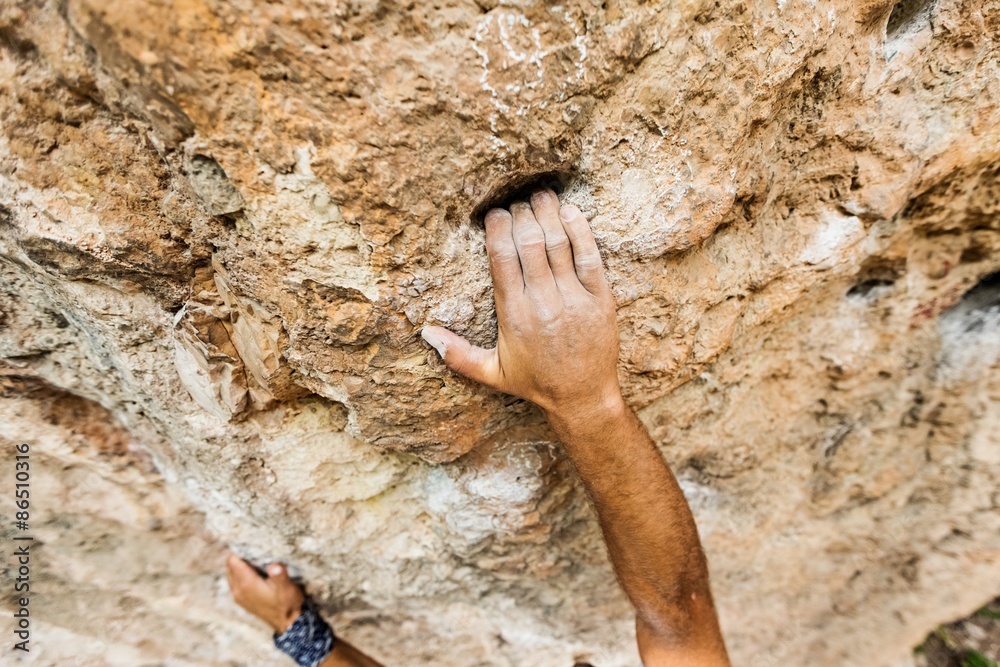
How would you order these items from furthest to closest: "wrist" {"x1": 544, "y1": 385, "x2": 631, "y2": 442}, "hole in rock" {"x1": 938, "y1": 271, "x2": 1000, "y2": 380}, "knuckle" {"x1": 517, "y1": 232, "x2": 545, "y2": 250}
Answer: "hole in rock" {"x1": 938, "y1": 271, "x2": 1000, "y2": 380} < "wrist" {"x1": 544, "y1": 385, "x2": 631, "y2": 442} < "knuckle" {"x1": 517, "y1": 232, "x2": 545, "y2": 250}

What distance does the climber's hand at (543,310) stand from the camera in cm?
79

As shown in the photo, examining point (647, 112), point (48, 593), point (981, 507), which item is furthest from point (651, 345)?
point (48, 593)

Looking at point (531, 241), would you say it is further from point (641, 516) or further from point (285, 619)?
point (285, 619)

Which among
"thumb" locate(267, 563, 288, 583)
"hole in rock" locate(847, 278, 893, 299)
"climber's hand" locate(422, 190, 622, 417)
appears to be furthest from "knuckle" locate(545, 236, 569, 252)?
"thumb" locate(267, 563, 288, 583)

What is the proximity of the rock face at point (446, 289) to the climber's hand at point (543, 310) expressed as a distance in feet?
0.15

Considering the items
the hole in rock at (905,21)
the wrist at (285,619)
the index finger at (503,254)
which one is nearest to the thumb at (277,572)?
the wrist at (285,619)

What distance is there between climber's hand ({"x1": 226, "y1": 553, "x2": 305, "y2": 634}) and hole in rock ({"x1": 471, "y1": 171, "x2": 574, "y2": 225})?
1046mm

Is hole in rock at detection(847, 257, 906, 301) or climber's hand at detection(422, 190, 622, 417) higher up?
hole in rock at detection(847, 257, 906, 301)

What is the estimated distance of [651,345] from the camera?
37.5 inches

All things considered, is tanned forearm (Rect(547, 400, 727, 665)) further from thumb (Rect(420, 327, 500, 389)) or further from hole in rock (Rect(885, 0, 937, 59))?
hole in rock (Rect(885, 0, 937, 59))

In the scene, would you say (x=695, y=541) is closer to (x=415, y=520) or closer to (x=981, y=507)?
(x=415, y=520)

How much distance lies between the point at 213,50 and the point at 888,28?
3.34ft

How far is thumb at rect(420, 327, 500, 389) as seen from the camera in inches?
32.6

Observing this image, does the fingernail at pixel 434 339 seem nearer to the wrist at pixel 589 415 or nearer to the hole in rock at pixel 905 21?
the wrist at pixel 589 415
